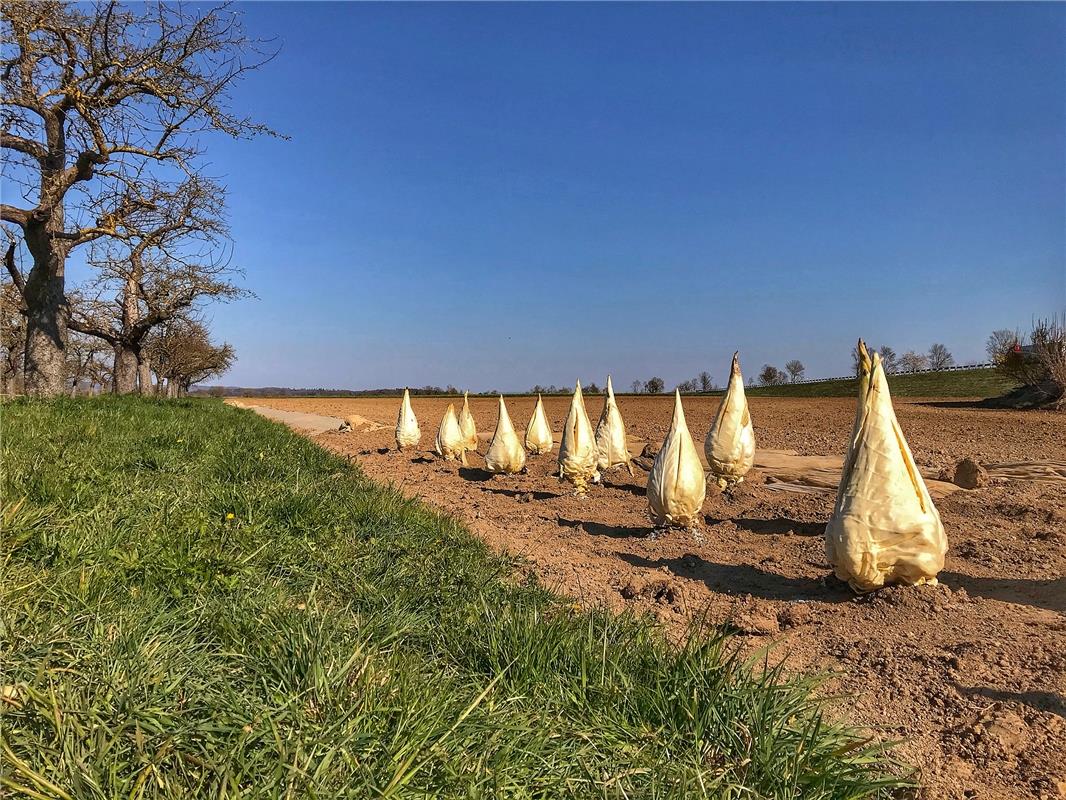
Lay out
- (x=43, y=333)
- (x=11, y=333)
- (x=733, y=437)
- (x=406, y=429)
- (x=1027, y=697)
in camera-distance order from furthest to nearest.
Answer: (x=11, y=333) < (x=406, y=429) < (x=43, y=333) < (x=733, y=437) < (x=1027, y=697)

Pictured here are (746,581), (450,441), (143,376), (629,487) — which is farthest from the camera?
(143,376)

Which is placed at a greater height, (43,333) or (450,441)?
(43,333)

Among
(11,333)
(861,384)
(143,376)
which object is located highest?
(11,333)

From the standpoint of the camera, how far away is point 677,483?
6809 millimetres

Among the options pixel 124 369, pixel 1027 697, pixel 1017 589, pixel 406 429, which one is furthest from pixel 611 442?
pixel 124 369

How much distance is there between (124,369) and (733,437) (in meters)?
29.7

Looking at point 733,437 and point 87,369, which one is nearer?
point 733,437

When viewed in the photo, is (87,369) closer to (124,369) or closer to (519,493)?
(124,369)

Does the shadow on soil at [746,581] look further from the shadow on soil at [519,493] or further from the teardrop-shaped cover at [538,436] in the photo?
the teardrop-shaped cover at [538,436]

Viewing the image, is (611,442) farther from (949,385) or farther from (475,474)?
(949,385)

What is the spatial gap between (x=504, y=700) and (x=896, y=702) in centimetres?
213

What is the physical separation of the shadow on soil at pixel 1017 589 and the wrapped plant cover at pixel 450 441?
11.2 m

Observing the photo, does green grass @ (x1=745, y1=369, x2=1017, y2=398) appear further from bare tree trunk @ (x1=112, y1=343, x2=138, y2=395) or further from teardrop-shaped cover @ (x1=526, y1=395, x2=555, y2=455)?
bare tree trunk @ (x1=112, y1=343, x2=138, y2=395)

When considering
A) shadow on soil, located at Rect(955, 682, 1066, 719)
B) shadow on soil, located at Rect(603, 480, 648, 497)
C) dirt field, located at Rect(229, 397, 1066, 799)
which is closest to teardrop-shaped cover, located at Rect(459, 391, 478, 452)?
dirt field, located at Rect(229, 397, 1066, 799)
